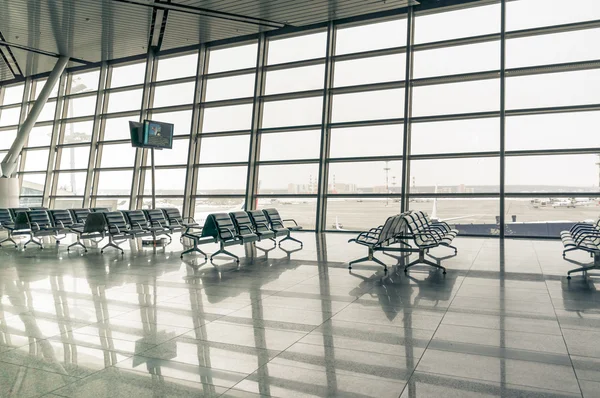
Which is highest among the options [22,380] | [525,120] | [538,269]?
[525,120]

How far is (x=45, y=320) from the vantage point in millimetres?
3281

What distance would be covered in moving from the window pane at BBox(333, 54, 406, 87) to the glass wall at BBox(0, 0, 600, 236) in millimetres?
28

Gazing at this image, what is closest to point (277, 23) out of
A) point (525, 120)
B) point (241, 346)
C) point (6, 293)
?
point (525, 120)

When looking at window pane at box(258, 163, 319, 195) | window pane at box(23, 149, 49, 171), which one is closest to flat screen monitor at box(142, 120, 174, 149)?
window pane at box(258, 163, 319, 195)

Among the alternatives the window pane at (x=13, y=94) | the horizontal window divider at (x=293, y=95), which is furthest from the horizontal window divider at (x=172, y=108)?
the window pane at (x=13, y=94)

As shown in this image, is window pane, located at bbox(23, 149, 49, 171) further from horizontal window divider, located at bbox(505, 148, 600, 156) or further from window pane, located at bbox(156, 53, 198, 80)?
horizontal window divider, located at bbox(505, 148, 600, 156)

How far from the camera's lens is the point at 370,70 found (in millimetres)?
10680

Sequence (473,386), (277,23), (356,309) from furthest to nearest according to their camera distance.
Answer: (277,23) → (356,309) → (473,386)

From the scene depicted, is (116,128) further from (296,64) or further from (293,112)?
(296,64)

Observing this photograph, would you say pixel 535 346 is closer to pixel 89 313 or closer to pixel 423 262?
pixel 423 262

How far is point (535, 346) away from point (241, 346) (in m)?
1.83

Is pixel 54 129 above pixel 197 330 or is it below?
above

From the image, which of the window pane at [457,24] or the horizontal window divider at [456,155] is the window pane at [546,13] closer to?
the window pane at [457,24]

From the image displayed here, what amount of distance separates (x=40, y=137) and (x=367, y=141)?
455 inches
